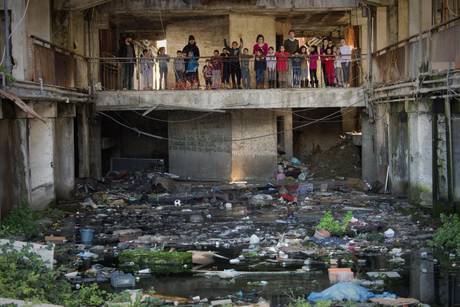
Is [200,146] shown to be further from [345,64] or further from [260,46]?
[345,64]

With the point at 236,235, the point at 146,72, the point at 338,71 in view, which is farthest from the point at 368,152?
the point at 236,235

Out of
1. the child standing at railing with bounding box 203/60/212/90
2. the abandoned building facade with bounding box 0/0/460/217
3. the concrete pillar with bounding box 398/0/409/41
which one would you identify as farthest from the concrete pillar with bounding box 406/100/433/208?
the child standing at railing with bounding box 203/60/212/90

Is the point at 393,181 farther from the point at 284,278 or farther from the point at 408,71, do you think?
the point at 284,278

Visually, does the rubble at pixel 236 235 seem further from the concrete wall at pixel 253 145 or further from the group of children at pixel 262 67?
the group of children at pixel 262 67

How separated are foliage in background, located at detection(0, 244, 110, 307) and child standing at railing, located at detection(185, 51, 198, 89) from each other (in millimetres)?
14074

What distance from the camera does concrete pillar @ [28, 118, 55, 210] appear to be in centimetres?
2095

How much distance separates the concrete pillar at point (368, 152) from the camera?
1062 inches

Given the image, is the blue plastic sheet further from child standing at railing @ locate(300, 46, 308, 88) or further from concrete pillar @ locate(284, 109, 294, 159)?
concrete pillar @ locate(284, 109, 294, 159)

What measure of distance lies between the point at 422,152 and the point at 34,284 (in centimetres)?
1266

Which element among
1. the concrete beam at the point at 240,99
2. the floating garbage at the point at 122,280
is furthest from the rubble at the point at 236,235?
the concrete beam at the point at 240,99

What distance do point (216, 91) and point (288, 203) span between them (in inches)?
189

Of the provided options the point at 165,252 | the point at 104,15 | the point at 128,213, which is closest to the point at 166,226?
the point at 128,213

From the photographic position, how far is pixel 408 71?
21.4 meters

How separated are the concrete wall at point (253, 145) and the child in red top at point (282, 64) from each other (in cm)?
202
